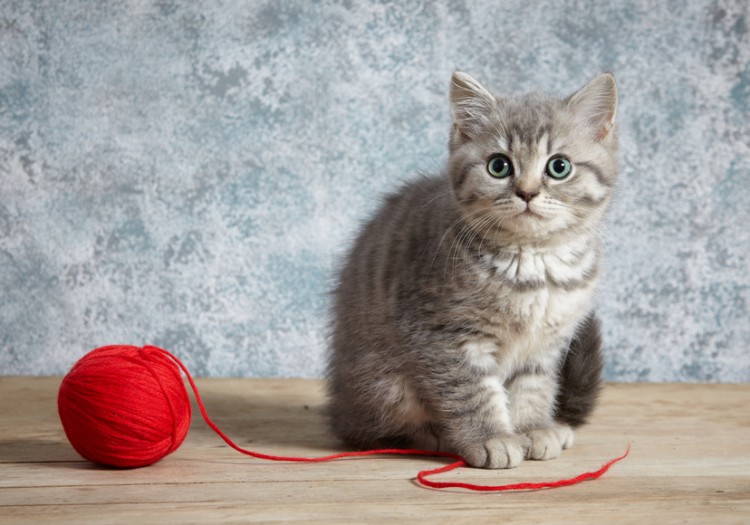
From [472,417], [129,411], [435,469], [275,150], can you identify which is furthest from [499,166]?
[275,150]

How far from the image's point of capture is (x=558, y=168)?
164 centimetres

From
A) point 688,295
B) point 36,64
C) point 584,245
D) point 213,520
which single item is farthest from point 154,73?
point 688,295

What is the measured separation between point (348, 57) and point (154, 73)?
1.99 ft

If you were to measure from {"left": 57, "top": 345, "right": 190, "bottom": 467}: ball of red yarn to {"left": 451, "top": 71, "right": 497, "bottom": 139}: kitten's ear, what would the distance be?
78 centimetres

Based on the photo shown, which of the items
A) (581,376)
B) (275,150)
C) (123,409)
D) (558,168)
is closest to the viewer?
(123,409)

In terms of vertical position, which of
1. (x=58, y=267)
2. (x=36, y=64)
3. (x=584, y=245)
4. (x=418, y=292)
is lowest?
(x=58, y=267)

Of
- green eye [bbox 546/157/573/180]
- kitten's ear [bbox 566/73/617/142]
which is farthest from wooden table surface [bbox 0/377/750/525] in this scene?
kitten's ear [bbox 566/73/617/142]

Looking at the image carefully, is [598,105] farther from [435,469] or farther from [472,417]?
[435,469]

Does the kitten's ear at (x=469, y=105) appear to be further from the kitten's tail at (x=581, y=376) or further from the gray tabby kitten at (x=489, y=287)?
the kitten's tail at (x=581, y=376)

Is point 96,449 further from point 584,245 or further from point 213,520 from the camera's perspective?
point 584,245

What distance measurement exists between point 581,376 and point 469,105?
2.22 feet

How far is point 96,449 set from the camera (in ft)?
5.17

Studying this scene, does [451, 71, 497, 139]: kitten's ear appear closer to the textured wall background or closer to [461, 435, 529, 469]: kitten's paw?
[461, 435, 529, 469]: kitten's paw

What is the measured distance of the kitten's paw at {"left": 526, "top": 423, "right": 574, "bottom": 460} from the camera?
1.71 meters
